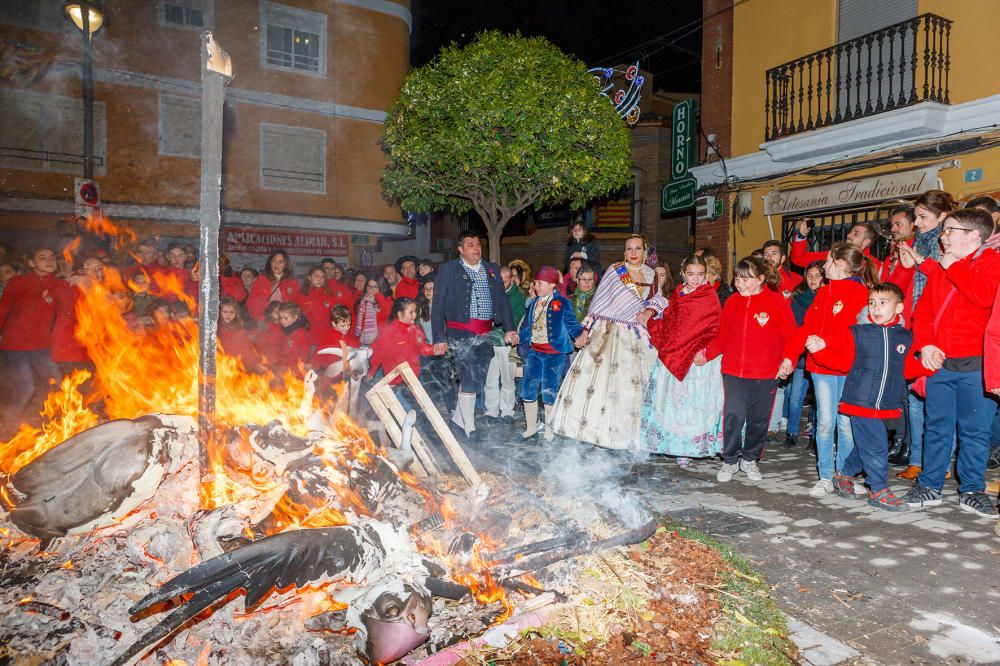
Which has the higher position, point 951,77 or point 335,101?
point 335,101

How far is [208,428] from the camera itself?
398 cm

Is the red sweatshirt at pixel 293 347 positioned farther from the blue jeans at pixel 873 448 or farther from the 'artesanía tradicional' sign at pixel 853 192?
the 'artesanía tradicional' sign at pixel 853 192

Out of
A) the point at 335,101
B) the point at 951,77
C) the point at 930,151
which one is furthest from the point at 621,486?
the point at 335,101

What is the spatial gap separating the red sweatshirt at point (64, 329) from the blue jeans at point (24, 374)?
23 centimetres

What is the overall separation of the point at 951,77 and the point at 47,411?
1457 centimetres

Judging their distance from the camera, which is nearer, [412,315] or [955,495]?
[955,495]

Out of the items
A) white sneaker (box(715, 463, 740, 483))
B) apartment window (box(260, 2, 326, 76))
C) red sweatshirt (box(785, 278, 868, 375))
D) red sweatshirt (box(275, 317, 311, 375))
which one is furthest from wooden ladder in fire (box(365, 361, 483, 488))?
apartment window (box(260, 2, 326, 76))

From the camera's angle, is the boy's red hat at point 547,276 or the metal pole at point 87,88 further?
the metal pole at point 87,88

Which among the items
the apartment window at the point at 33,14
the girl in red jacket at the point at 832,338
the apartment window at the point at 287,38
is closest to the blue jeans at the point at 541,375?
the girl in red jacket at the point at 832,338

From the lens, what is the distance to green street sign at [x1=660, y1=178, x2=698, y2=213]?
17003 mm

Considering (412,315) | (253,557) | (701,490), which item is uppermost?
(412,315)

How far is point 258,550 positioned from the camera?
10.4ft

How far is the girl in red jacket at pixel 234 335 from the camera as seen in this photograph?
723cm

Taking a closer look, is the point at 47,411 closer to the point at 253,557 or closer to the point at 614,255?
the point at 253,557
